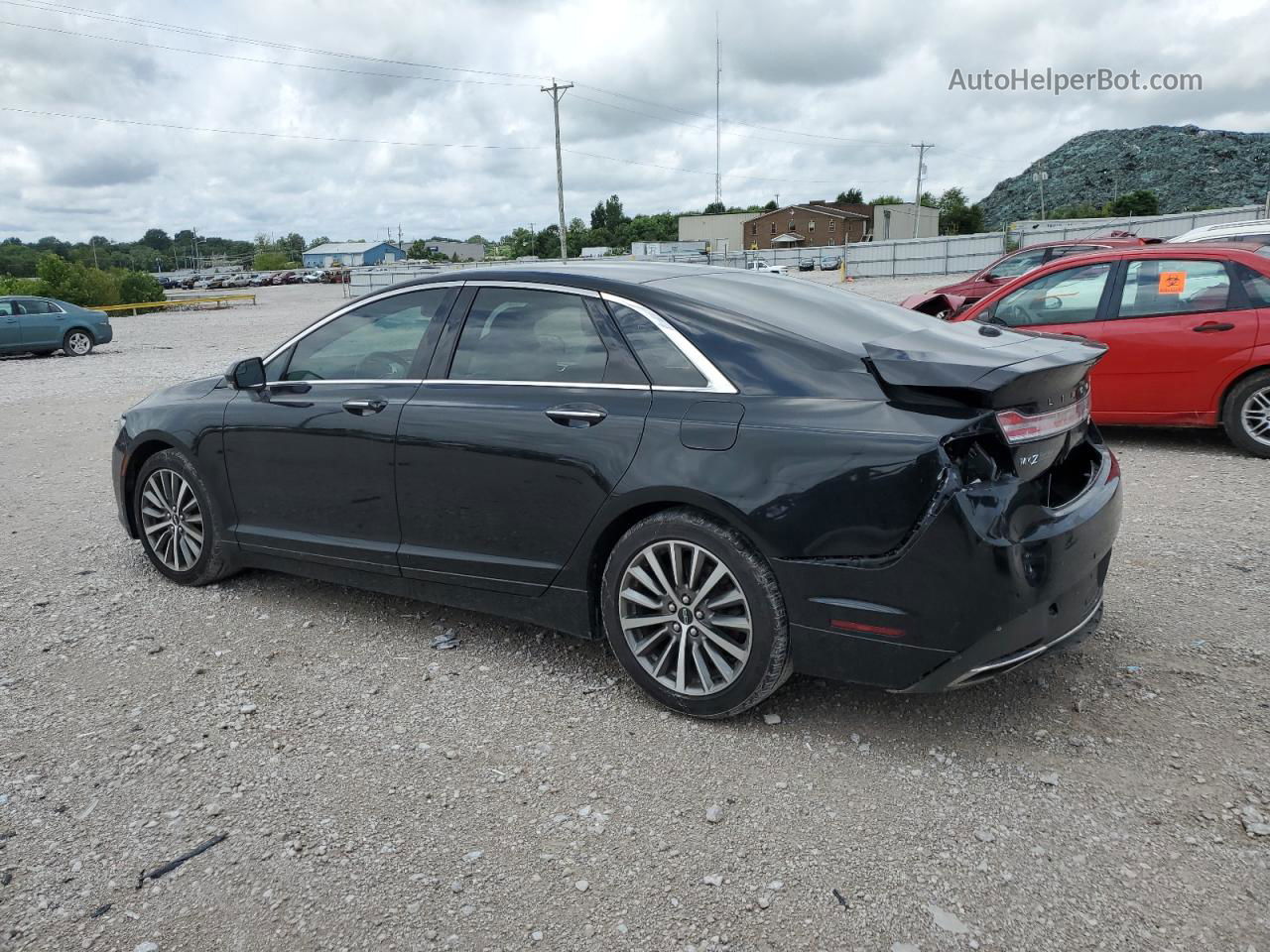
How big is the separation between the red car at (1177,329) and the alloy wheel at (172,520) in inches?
253

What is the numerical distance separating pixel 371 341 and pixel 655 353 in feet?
5.23

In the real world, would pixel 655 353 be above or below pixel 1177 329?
above

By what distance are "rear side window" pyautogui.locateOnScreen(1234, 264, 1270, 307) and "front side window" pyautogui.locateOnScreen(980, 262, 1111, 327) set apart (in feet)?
3.07

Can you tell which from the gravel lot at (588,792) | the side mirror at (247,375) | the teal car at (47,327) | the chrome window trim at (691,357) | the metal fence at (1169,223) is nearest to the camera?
the gravel lot at (588,792)

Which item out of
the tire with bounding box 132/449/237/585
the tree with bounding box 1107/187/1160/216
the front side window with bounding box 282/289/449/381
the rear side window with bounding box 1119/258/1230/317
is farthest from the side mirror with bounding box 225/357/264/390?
the tree with bounding box 1107/187/1160/216

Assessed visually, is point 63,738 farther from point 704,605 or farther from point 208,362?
point 208,362

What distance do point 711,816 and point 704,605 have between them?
0.73m

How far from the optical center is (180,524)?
524 cm

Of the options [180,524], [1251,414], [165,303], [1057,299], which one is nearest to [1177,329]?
[1251,414]

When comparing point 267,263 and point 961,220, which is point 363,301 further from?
point 267,263

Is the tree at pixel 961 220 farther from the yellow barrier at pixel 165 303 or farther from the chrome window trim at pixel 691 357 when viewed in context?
the chrome window trim at pixel 691 357

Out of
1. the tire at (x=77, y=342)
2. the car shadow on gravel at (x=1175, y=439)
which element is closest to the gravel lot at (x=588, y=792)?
the car shadow on gravel at (x=1175, y=439)

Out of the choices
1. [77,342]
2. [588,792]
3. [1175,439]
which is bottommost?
[77,342]

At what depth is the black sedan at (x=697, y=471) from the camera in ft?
10.2
